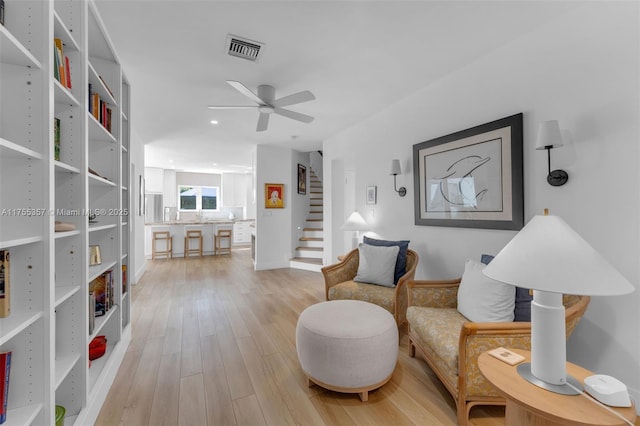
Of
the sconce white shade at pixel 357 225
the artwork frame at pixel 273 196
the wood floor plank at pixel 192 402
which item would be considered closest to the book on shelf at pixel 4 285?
the wood floor plank at pixel 192 402

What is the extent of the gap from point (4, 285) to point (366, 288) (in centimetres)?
253

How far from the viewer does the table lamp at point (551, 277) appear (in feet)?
3.11

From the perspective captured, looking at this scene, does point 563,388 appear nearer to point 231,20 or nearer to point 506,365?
point 506,365

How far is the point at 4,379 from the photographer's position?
1096 millimetres

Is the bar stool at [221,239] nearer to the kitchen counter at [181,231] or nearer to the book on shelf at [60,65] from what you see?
the kitchen counter at [181,231]

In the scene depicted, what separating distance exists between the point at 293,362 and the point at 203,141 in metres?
4.60

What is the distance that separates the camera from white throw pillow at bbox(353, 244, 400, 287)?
292 centimetres

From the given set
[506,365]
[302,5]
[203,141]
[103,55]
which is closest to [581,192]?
[506,365]

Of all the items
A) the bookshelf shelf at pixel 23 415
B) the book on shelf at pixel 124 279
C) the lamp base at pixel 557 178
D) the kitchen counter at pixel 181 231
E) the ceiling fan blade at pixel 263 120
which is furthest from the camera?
the kitchen counter at pixel 181 231

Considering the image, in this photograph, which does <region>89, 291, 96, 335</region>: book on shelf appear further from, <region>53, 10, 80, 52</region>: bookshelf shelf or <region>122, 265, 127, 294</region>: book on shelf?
<region>53, 10, 80, 52</region>: bookshelf shelf

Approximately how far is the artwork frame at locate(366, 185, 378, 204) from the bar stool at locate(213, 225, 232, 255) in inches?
188

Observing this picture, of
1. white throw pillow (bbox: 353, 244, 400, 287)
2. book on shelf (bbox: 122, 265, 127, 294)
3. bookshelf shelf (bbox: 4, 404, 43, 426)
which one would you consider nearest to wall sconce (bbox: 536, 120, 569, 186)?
white throw pillow (bbox: 353, 244, 400, 287)

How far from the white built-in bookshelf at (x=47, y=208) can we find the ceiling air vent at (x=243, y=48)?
2.71 ft

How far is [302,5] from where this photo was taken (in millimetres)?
1801
